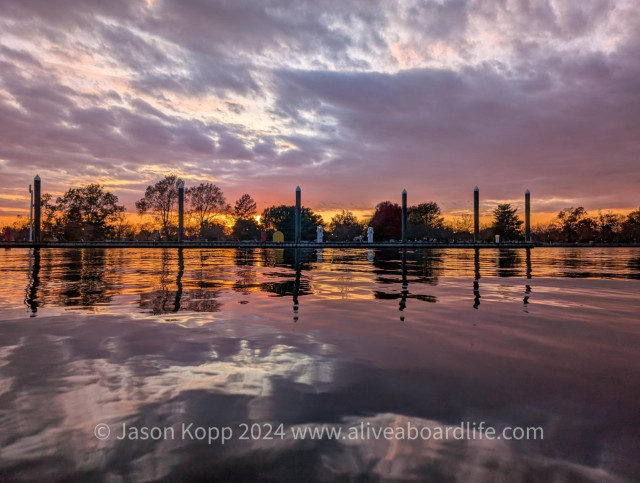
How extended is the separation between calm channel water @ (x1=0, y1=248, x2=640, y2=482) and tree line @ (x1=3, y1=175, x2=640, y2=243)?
4481cm

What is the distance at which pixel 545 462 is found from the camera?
1.88 meters

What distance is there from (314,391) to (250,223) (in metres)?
52.5

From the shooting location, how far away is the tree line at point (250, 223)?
4403 centimetres

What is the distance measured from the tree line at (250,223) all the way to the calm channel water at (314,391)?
4481cm

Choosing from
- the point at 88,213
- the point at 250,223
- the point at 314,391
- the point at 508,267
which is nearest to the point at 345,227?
the point at 250,223

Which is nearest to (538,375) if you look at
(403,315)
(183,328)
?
(403,315)

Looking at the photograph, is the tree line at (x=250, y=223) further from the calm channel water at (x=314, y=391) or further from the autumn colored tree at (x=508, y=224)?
the calm channel water at (x=314, y=391)

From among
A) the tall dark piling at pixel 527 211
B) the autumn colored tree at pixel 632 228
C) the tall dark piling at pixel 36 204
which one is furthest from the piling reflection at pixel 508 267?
the autumn colored tree at pixel 632 228

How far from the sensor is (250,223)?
178 ft

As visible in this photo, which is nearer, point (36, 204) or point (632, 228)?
point (36, 204)

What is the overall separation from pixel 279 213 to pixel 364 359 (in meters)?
50.8

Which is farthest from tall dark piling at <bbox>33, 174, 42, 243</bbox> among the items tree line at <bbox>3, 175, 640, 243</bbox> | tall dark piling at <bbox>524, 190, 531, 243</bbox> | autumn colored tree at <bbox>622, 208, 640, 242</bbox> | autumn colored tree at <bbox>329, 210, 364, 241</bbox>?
autumn colored tree at <bbox>622, 208, 640, 242</bbox>

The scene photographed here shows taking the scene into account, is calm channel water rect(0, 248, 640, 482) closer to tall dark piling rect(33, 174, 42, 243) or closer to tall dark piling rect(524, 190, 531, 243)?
tall dark piling rect(33, 174, 42, 243)

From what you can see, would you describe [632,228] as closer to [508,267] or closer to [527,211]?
[527,211]
